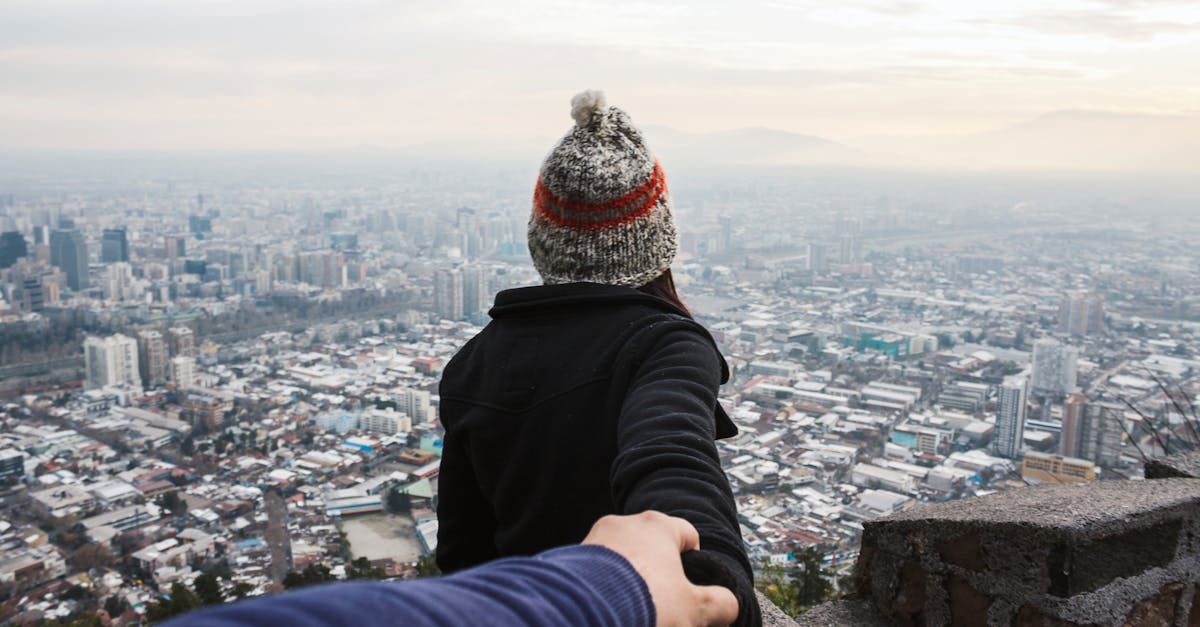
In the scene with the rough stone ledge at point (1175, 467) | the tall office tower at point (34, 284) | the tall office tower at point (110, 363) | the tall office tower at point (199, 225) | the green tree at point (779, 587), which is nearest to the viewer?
the rough stone ledge at point (1175, 467)

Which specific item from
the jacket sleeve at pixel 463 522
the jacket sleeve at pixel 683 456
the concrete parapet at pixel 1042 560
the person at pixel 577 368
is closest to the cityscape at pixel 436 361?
the concrete parapet at pixel 1042 560

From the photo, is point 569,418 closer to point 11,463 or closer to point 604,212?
point 604,212

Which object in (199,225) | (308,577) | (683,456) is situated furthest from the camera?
(199,225)

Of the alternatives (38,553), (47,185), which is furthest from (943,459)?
(47,185)

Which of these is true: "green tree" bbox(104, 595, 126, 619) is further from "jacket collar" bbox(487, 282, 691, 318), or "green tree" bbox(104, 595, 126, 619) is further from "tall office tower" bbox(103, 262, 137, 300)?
"tall office tower" bbox(103, 262, 137, 300)

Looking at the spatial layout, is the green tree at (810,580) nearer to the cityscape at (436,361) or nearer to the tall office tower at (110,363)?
the cityscape at (436,361)

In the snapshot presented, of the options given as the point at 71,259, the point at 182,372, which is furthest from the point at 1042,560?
the point at 71,259

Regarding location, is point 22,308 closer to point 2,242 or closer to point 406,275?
point 2,242
